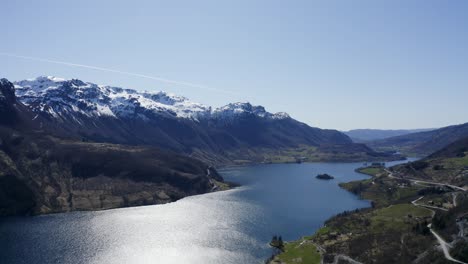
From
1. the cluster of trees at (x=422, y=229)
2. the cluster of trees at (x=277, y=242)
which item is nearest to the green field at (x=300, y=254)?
the cluster of trees at (x=277, y=242)

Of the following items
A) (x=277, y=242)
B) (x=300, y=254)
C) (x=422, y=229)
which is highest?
(x=422, y=229)

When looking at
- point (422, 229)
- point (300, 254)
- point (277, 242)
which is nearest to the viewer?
point (422, 229)

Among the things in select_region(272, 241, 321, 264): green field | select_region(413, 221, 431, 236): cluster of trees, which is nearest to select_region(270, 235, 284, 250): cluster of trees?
select_region(272, 241, 321, 264): green field

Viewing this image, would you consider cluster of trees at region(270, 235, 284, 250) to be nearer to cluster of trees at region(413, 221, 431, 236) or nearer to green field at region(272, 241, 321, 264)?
green field at region(272, 241, 321, 264)

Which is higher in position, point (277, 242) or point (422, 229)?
point (422, 229)

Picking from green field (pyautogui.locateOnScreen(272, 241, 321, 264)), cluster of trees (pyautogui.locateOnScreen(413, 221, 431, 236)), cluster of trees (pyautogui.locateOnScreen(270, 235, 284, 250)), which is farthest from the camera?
cluster of trees (pyautogui.locateOnScreen(270, 235, 284, 250))

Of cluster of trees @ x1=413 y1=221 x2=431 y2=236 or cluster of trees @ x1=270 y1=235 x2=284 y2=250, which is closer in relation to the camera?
cluster of trees @ x1=413 y1=221 x2=431 y2=236

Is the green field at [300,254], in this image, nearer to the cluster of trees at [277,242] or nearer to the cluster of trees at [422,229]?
the cluster of trees at [277,242]

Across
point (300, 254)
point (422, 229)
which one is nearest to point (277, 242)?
point (300, 254)

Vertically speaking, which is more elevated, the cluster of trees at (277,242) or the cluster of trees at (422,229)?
the cluster of trees at (422,229)

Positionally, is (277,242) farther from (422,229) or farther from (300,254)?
(422,229)

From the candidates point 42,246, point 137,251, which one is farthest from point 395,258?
point 42,246
